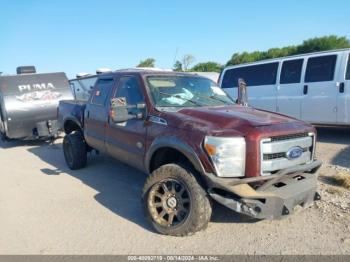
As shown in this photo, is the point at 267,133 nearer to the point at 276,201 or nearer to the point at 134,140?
the point at 276,201

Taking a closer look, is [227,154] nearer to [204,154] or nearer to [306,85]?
[204,154]

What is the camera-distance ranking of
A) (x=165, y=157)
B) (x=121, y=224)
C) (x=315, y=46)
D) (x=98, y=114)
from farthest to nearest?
(x=315, y=46) → (x=98, y=114) → (x=165, y=157) → (x=121, y=224)

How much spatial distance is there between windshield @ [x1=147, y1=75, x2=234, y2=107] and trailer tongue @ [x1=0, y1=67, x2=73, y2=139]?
18.8 feet

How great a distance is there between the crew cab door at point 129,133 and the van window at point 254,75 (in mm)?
5292

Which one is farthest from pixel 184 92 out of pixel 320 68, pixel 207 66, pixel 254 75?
pixel 207 66

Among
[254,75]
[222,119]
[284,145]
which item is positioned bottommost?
[284,145]

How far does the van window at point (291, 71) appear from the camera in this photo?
8727 millimetres

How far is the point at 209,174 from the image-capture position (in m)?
3.55

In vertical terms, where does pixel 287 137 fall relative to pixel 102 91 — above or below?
below

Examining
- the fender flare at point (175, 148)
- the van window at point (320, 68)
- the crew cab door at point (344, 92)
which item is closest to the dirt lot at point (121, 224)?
the fender flare at point (175, 148)

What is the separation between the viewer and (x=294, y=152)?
3791 mm

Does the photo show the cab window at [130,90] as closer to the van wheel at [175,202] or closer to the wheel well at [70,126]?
the van wheel at [175,202]

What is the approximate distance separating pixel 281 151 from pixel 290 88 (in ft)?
18.6

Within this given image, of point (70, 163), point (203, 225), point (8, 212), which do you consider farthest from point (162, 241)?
point (70, 163)
